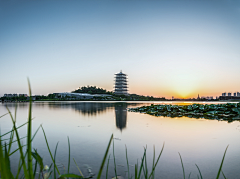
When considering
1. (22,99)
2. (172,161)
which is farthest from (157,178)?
(22,99)

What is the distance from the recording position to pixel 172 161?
1.20m

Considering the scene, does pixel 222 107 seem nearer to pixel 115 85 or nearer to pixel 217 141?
pixel 217 141

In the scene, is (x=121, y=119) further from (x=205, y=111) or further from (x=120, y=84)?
(x=120, y=84)

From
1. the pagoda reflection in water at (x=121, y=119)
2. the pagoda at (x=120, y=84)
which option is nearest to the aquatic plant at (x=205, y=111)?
the pagoda reflection in water at (x=121, y=119)

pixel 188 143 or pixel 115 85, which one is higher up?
pixel 115 85

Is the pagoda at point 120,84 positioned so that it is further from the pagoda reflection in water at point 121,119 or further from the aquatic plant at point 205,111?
the pagoda reflection in water at point 121,119

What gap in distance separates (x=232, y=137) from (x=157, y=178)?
1.51 metres

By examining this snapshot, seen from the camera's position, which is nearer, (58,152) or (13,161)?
(13,161)

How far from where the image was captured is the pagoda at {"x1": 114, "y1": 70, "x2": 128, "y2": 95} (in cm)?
3819

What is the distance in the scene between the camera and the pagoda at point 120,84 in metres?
38.2

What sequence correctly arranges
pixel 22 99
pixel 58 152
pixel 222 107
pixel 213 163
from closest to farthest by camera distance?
pixel 213 163 < pixel 58 152 < pixel 222 107 < pixel 22 99

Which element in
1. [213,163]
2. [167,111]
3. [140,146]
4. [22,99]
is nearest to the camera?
[213,163]

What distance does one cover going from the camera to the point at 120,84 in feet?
127

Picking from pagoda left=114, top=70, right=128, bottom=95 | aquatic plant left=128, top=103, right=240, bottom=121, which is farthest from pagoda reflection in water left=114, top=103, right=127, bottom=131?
pagoda left=114, top=70, right=128, bottom=95
